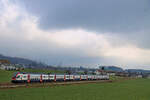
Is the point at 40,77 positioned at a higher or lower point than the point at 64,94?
higher

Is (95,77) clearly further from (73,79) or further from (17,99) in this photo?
(17,99)

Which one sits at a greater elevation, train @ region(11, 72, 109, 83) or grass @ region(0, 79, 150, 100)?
train @ region(11, 72, 109, 83)

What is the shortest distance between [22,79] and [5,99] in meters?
26.6

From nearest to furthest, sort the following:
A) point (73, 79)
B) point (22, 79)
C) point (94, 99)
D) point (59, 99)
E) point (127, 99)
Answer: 1. point (59, 99)
2. point (94, 99)
3. point (127, 99)
4. point (22, 79)
5. point (73, 79)

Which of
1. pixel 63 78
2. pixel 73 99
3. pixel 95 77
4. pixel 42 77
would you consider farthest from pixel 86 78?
pixel 73 99

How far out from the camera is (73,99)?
27.3 meters

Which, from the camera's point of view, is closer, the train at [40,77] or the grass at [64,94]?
the grass at [64,94]

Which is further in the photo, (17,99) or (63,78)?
(63,78)

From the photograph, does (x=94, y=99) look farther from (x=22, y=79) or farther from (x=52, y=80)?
(x=52, y=80)

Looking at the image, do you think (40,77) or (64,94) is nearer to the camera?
(64,94)

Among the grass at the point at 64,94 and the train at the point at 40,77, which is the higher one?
the train at the point at 40,77

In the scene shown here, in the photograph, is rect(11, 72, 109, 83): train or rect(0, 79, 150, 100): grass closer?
rect(0, 79, 150, 100): grass

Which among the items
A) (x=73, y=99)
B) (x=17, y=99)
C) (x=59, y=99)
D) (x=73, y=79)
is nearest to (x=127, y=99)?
(x=73, y=99)

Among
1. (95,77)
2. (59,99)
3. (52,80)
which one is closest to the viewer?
(59,99)
